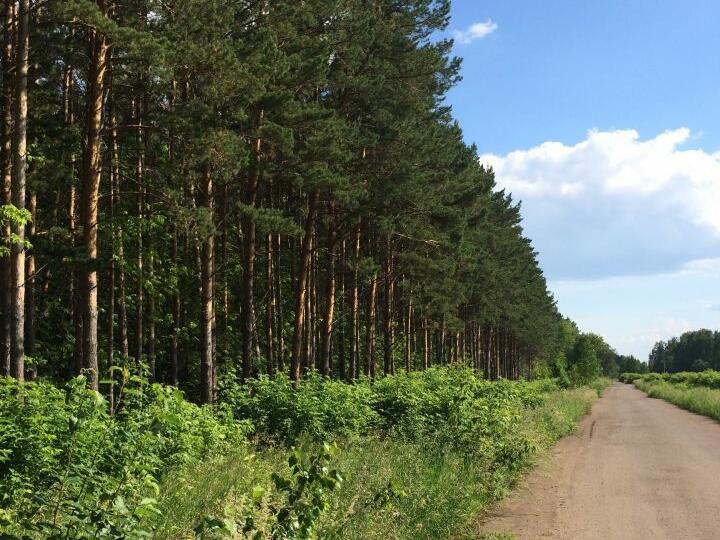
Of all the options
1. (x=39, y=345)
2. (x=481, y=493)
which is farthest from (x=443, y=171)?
(x=481, y=493)

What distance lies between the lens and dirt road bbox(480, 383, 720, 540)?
9180mm

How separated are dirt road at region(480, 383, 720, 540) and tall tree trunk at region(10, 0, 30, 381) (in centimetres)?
845

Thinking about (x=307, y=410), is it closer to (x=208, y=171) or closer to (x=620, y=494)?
(x=620, y=494)

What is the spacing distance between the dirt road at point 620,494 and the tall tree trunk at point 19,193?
845 centimetres

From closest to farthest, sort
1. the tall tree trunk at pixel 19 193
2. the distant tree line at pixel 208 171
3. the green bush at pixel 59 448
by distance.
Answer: the green bush at pixel 59 448 → the tall tree trunk at pixel 19 193 → the distant tree line at pixel 208 171

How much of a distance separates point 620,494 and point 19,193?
11726mm

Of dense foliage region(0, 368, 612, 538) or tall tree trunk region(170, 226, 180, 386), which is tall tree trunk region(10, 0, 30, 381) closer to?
dense foliage region(0, 368, 612, 538)

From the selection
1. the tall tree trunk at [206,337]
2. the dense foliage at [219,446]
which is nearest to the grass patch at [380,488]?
the dense foliage at [219,446]

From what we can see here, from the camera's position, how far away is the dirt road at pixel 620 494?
9.18 metres

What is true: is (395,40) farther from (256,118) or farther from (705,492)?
(705,492)

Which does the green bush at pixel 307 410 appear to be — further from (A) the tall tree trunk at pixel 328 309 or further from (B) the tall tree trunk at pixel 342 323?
(B) the tall tree trunk at pixel 342 323

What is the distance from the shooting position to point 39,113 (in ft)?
60.1

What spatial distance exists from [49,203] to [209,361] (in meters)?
8.82

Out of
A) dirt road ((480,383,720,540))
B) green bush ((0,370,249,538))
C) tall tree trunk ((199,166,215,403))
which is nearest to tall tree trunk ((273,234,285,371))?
tall tree trunk ((199,166,215,403))
